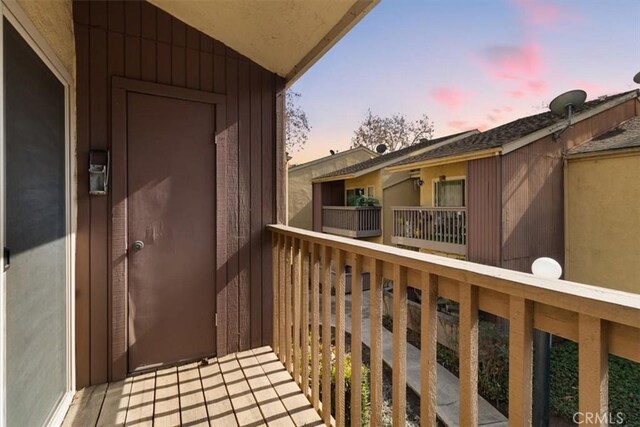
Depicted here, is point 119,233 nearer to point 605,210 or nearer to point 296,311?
point 296,311

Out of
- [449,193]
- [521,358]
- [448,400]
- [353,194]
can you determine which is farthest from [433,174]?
[521,358]

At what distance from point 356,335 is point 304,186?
13.7 meters

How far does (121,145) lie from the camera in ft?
7.36

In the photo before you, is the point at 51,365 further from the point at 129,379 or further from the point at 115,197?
the point at 115,197

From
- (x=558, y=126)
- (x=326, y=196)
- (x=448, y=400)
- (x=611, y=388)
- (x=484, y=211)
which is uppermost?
(x=558, y=126)

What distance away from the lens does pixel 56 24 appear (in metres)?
1.83

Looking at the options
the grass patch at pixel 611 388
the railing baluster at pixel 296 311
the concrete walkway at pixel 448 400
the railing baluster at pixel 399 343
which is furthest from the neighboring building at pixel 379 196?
the railing baluster at pixel 399 343

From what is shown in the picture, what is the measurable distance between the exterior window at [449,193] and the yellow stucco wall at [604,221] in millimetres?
2243

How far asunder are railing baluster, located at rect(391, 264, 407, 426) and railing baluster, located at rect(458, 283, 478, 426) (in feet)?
0.87

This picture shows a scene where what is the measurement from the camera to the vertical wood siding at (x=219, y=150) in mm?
→ 2158

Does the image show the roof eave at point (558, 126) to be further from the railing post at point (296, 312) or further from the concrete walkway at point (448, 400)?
the railing post at point (296, 312)

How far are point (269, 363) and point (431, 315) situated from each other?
1.70 metres

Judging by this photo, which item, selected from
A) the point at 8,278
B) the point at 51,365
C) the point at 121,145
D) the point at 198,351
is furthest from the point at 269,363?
the point at 121,145

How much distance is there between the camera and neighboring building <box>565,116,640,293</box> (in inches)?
257
